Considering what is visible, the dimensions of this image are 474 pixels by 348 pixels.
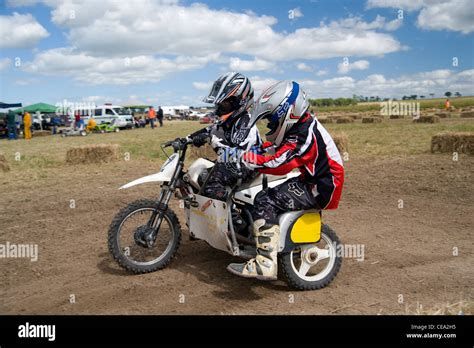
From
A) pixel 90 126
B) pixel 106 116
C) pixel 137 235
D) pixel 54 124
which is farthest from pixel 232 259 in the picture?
pixel 106 116

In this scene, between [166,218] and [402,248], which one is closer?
[166,218]

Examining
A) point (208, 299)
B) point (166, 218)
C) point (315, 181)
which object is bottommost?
point (208, 299)

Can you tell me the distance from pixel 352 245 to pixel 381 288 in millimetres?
1303

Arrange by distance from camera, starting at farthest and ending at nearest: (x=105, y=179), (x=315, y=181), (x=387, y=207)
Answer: (x=105, y=179), (x=387, y=207), (x=315, y=181)

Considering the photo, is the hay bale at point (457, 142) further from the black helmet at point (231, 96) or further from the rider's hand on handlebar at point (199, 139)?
the rider's hand on handlebar at point (199, 139)

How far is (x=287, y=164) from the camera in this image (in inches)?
178

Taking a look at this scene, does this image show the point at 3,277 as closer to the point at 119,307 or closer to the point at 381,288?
the point at 119,307

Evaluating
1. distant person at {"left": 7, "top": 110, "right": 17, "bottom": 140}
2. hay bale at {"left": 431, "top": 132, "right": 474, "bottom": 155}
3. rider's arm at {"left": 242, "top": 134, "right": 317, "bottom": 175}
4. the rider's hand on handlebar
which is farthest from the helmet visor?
distant person at {"left": 7, "top": 110, "right": 17, "bottom": 140}

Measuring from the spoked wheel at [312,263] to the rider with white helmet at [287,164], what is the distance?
0.83ft

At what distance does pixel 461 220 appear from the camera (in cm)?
719

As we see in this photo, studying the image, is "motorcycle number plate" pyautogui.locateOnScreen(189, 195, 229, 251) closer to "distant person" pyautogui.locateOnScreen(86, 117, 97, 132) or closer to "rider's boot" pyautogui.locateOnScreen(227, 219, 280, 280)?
"rider's boot" pyautogui.locateOnScreen(227, 219, 280, 280)

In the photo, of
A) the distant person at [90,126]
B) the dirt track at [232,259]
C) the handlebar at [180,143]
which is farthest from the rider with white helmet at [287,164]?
the distant person at [90,126]

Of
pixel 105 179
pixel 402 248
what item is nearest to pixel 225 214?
pixel 402 248
